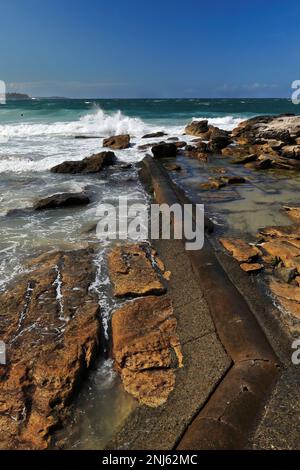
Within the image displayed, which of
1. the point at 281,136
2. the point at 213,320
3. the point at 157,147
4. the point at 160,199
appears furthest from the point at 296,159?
the point at 213,320

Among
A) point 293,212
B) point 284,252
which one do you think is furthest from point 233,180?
point 284,252

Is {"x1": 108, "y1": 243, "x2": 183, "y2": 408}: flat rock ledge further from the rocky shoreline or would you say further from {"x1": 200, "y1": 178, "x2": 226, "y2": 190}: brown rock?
{"x1": 200, "y1": 178, "x2": 226, "y2": 190}: brown rock

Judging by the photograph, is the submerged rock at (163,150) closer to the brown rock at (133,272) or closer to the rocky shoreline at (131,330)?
the rocky shoreline at (131,330)

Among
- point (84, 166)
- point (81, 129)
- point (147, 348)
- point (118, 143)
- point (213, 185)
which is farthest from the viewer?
point (81, 129)

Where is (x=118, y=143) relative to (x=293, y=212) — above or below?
above

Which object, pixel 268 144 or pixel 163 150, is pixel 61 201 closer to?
pixel 163 150

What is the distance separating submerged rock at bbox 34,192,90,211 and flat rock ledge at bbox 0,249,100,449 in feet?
9.67

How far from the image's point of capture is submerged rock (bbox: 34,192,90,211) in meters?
7.47

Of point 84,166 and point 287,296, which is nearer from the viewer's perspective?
point 287,296

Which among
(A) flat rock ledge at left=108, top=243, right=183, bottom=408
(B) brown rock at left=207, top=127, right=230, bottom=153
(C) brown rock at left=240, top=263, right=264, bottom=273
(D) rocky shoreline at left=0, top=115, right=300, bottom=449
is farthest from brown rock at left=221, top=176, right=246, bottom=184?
(B) brown rock at left=207, top=127, right=230, bottom=153

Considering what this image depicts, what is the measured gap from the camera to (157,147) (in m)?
13.9

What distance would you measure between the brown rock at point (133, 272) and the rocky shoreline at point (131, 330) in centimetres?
1

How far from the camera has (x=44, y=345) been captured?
3201 millimetres

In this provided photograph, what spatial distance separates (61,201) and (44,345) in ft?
15.9
